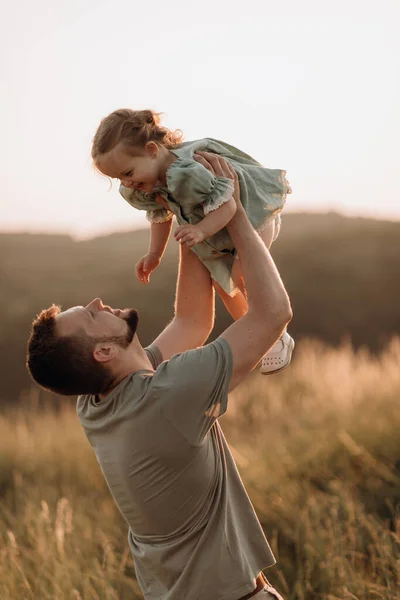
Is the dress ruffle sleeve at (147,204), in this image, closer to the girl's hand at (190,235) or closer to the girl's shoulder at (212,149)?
the girl's shoulder at (212,149)

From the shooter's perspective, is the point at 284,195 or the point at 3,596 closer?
the point at 284,195

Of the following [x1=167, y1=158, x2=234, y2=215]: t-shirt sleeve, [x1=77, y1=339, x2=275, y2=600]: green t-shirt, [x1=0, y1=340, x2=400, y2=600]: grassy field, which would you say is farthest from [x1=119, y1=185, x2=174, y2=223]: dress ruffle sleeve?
[x1=0, y1=340, x2=400, y2=600]: grassy field

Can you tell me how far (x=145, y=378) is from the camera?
2.58 meters

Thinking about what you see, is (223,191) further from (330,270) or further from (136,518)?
(330,270)

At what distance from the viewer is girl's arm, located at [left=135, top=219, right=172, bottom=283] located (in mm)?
3262

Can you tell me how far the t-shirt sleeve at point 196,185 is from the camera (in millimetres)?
2656

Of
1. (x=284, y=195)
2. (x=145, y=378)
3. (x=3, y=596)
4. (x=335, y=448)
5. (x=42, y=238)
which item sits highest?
(x=284, y=195)

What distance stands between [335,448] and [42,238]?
22.0 metres

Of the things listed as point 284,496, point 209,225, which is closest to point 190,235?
point 209,225

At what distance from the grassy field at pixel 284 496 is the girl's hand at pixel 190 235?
1957mm

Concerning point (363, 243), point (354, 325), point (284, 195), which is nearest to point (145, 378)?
point (284, 195)

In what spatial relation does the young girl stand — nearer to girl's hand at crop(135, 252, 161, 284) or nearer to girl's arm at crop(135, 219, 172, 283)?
girl's arm at crop(135, 219, 172, 283)

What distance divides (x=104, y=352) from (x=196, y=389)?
0.36m

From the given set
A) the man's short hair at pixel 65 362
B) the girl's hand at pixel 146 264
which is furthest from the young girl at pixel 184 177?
the man's short hair at pixel 65 362
